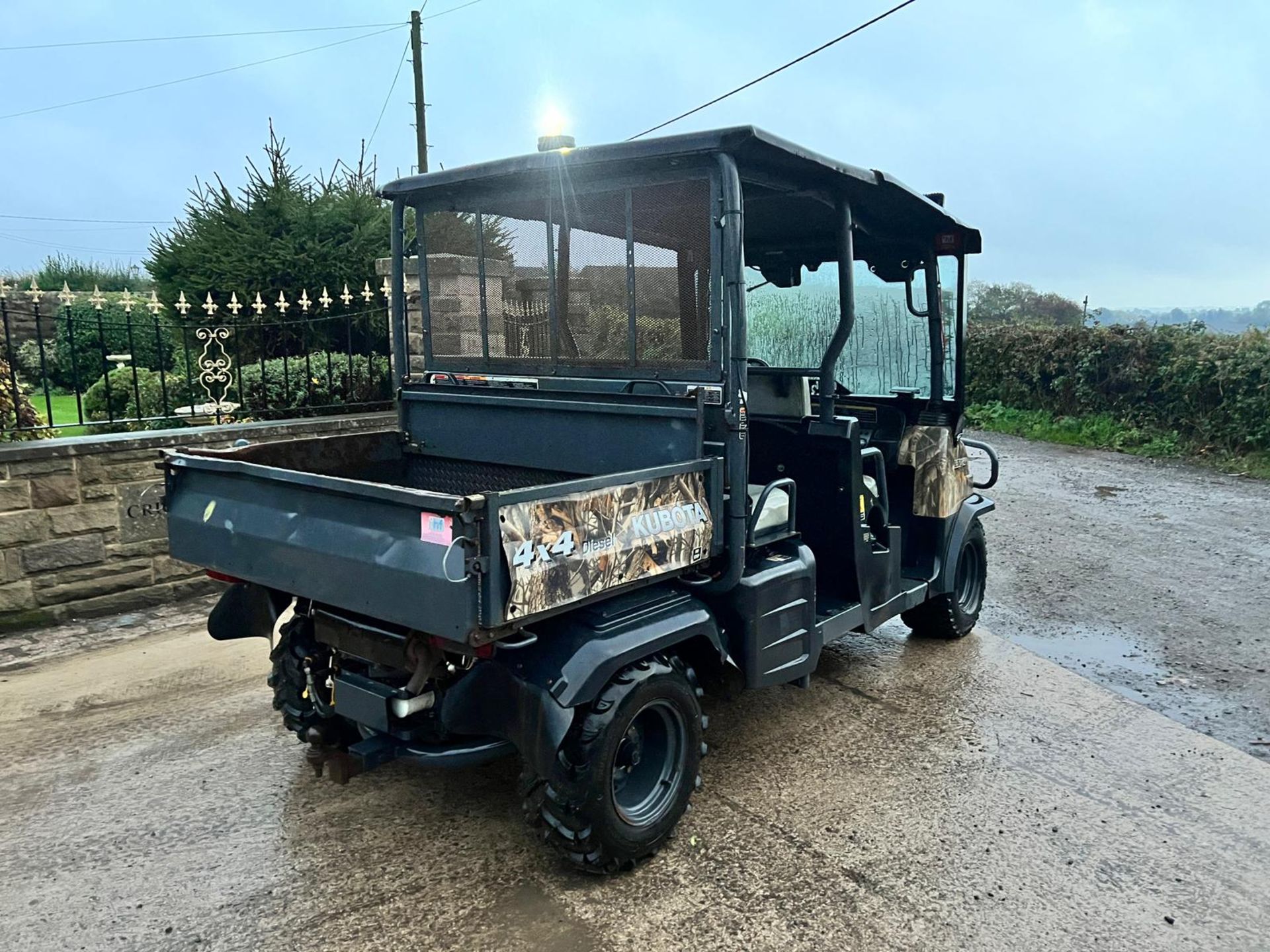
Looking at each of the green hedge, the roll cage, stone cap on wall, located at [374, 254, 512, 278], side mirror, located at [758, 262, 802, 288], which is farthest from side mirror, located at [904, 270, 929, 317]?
the green hedge

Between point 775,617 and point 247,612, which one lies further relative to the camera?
point 247,612

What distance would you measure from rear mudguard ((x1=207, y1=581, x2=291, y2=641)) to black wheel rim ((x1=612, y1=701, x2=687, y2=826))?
150 cm

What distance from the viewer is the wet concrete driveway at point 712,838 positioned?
9.48ft

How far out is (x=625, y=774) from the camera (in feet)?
10.9

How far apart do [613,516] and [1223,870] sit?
2462mm

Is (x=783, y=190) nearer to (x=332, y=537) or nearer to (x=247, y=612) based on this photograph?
(x=332, y=537)

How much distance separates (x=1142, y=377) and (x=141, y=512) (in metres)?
12.6

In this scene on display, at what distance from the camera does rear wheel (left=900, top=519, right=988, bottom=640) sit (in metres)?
5.43

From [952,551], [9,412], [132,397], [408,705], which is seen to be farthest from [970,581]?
[132,397]

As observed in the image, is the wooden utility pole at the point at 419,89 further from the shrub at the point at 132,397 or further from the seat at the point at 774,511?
the seat at the point at 774,511

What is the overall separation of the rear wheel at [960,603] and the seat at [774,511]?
1.81 metres

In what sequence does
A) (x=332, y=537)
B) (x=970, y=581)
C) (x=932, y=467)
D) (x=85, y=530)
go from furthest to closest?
(x=970, y=581)
(x=85, y=530)
(x=932, y=467)
(x=332, y=537)

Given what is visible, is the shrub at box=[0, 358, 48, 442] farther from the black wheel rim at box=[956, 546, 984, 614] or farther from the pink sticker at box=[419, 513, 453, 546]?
the black wheel rim at box=[956, 546, 984, 614]

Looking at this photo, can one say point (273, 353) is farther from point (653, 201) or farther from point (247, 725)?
point (653, 201)
